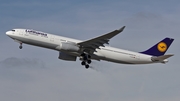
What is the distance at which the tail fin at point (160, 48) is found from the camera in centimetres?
7262

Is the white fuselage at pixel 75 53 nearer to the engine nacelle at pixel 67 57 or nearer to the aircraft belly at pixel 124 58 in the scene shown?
the aircraft belly at pixel 124 58

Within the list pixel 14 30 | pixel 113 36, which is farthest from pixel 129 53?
pixel 14 30

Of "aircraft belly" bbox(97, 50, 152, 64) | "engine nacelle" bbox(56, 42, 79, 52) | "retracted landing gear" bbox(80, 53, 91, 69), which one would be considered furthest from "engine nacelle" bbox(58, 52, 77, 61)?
"engine nacelle" bbox(56, 42, 79, 52)

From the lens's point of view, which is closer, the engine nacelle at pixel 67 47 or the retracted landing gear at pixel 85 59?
the engine nacelle at pixel 67 47

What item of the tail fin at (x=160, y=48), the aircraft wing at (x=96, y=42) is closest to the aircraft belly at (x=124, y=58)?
the aircraft wing at (x=96, y=42)

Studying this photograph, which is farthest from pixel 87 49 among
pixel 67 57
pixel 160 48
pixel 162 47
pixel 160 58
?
pixel 162 47

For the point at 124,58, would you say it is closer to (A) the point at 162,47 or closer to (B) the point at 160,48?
(B) the point at 160,48

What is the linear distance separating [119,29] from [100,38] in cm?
461

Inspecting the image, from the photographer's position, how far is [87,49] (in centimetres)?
6750

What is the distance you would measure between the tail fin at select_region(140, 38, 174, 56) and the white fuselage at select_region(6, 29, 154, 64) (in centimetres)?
199

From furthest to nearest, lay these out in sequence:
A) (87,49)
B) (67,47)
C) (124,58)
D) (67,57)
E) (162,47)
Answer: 1. (162,47)
2. (67,57)
3. (124,58)
4. (87,49)
5. (67,47)

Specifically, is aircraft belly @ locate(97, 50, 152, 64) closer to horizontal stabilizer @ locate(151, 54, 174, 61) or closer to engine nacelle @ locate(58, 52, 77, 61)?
horizontal stabilizer @ locate(151, 54, 174, 61)

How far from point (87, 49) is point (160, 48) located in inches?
520

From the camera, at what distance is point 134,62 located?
229 ft
